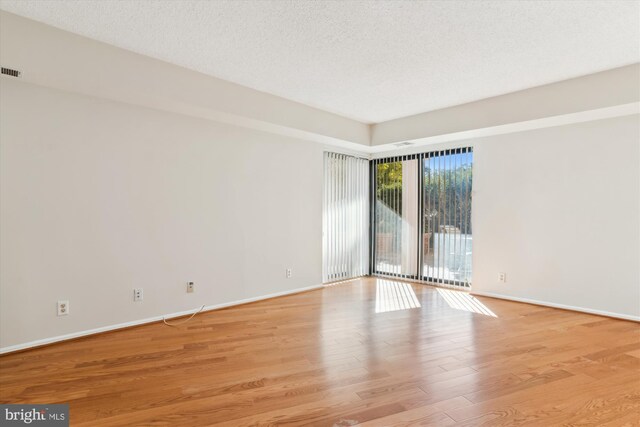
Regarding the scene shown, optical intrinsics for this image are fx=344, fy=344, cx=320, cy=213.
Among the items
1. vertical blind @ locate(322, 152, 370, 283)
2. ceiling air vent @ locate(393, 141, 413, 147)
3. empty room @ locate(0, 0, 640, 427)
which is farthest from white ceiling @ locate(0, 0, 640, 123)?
vertical blind @ locate(322, 152, 370, 283)

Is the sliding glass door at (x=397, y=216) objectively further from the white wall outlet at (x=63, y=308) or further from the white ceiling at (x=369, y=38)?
the white wall outlet at (x=63, y=308)

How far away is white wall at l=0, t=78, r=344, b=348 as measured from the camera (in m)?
3.01

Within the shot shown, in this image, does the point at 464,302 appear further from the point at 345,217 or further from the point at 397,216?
the point at 345,217

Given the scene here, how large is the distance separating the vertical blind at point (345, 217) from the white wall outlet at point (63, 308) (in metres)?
3.61

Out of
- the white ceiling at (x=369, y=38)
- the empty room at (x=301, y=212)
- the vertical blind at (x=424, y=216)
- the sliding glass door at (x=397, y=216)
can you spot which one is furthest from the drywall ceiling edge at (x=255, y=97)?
the sliding glass door at (x=397, y=216)

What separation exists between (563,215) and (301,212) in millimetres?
3555

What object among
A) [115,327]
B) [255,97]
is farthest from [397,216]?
[115,327]

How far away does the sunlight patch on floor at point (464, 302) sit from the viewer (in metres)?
4.36

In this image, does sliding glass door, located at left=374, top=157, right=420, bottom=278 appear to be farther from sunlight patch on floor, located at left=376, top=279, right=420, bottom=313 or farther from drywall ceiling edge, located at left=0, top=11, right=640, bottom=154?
drywall ceiling edge, located at left=0, top=11, right=640, bottom=154

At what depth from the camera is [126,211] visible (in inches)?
142

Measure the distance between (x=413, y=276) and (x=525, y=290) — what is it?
1.80 metres

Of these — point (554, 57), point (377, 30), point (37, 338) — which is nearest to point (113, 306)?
point (37, 338)

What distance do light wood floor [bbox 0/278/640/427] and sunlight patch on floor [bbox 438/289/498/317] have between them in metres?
0.26

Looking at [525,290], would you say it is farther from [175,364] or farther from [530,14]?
[175,364]
